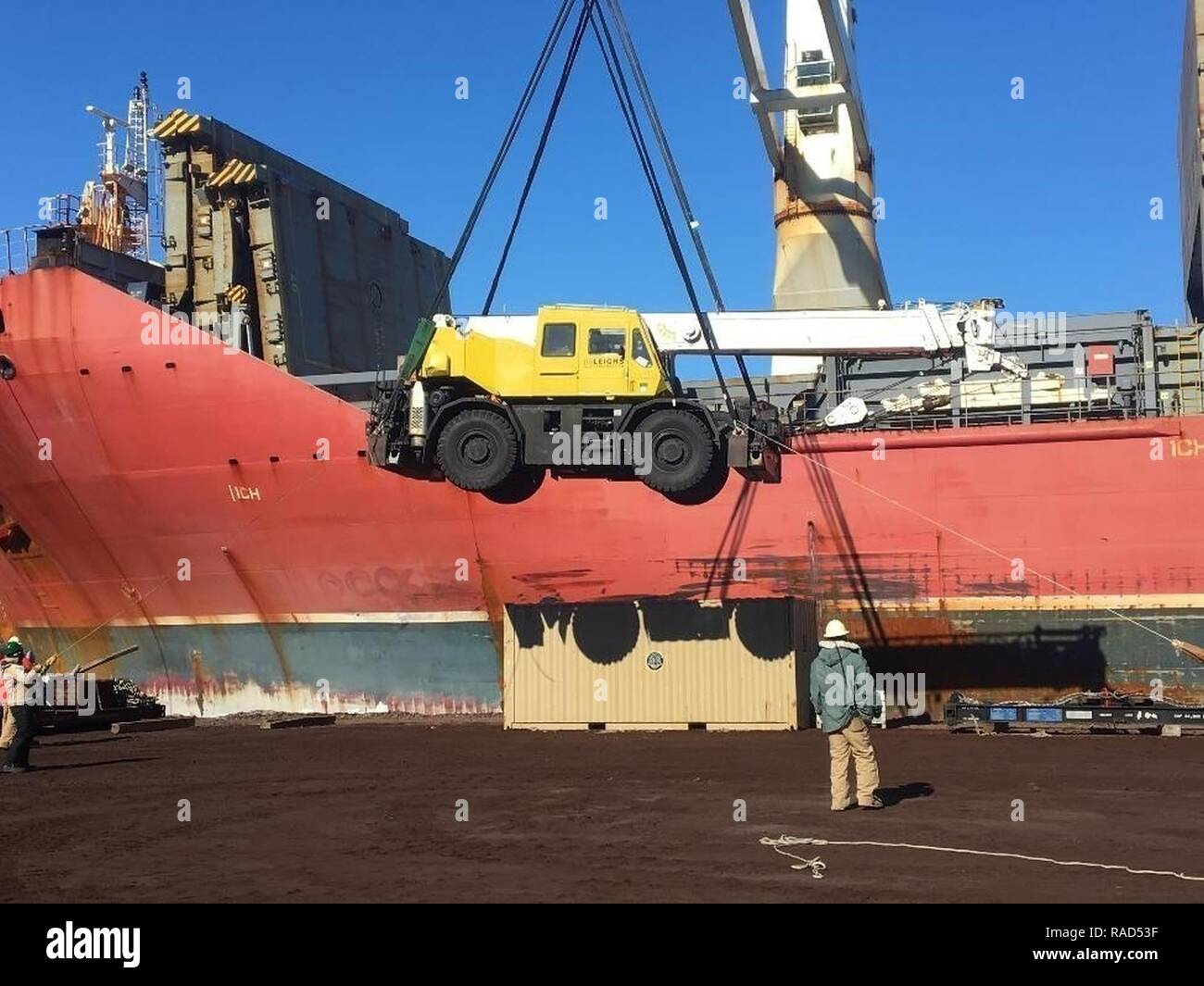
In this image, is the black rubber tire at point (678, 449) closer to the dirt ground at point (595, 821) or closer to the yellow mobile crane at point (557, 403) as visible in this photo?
the yellow mobile crane at point (557, 403)

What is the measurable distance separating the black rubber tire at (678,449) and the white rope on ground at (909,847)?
8365 mm

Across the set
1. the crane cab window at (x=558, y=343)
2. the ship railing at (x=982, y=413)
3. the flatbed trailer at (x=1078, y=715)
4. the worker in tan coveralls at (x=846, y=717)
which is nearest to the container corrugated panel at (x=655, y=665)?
the flatbed trailer at (x=1078, y=715)

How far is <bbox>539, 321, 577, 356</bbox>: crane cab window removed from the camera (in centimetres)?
1847

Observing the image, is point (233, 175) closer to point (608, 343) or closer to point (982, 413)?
point (608, 343)

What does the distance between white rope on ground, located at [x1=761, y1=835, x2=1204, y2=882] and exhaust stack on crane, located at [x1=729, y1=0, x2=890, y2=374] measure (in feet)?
70.6

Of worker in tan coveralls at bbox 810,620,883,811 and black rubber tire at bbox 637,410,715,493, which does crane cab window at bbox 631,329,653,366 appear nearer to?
black rubber tire at bbox 637,410,715,493

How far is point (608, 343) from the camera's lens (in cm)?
1845

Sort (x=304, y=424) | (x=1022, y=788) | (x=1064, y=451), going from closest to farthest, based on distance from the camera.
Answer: (x=1022, y=788), (x=1064, y=451), (x=304, y=424)

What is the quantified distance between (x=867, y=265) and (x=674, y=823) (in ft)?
71.9

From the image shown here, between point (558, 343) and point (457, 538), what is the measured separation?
686 cm

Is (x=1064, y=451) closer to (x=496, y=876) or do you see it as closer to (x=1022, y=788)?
(x=1022, y=788)
